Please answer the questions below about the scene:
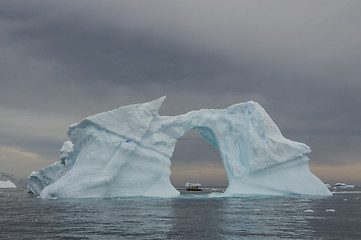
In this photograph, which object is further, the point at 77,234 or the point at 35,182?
the point at 35,182

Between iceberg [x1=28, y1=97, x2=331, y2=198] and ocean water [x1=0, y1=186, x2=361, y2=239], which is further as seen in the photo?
iceberg [x1=28, y1=97, x2=331, y2=198]

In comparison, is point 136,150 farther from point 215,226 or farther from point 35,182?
point 35,182

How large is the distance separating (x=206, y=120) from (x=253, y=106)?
504cm

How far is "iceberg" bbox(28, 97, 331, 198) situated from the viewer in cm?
3328

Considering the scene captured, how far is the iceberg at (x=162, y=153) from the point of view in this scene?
33.3 metres

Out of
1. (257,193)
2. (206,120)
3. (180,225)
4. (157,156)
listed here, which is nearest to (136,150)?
(157,156)

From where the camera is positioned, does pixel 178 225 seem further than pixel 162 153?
No

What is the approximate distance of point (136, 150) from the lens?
3459 centimetres

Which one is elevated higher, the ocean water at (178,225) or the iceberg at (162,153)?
the iceberg at (162,153)

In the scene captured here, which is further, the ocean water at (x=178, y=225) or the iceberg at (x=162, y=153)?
the iceberg at (x=162, y=153)

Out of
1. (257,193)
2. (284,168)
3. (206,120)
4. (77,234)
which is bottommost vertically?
(77,234)

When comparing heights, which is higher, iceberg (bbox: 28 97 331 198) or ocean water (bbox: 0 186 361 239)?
iceberg (bbox: 28 97 331 198)

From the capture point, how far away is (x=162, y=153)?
1419 inches

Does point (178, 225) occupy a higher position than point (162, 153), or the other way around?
point (162, 153)
